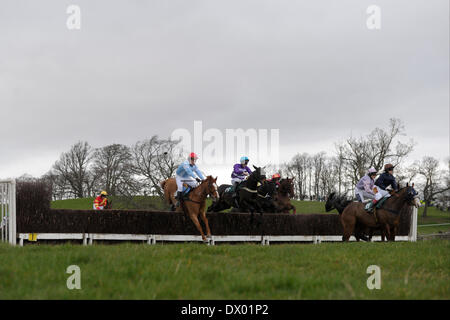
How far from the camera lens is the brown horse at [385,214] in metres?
13.5

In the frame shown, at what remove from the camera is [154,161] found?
149 ft

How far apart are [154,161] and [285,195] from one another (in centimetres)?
2713

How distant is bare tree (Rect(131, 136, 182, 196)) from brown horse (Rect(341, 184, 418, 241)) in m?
29.0

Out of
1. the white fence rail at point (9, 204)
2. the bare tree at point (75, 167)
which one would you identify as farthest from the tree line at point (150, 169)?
the white fence rail at point (9, 204)

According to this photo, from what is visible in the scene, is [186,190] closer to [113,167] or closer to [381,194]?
[381,194]

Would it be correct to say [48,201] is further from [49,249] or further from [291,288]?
[291,288]

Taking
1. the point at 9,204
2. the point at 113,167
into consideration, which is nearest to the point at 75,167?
the point at 113,167

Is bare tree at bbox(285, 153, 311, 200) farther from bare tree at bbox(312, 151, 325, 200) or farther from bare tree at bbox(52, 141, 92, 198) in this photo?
bare tree at bbox(52, 141, 92, 198)

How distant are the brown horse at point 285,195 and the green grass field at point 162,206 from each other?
21.0 metres

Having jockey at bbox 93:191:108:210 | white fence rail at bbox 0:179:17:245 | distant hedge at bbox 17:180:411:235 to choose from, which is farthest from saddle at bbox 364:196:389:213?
jockey at bbox 93:191:108:210

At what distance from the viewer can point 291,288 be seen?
16.7 ft

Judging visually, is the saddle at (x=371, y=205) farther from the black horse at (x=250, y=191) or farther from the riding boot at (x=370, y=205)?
the black horse at (x=250, y=191)

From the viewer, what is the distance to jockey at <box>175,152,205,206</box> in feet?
44.5
